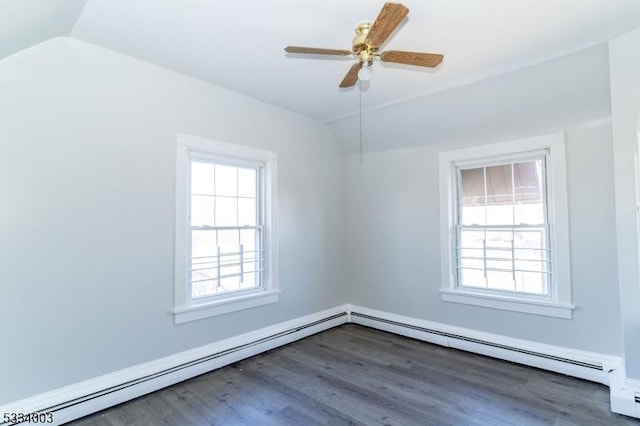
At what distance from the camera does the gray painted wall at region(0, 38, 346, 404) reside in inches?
83.6

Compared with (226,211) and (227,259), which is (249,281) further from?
(226,211)

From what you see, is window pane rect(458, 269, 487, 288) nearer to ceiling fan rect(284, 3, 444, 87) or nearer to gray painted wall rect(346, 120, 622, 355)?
gray painted wall rect(346, 120, 622, 355)

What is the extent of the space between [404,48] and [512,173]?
1.80 metres

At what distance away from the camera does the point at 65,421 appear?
223 centimetres

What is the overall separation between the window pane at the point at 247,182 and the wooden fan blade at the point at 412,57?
195 cm


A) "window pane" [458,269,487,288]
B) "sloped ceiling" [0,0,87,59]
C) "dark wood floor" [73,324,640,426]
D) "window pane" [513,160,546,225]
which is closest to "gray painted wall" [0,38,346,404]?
"sloped ceiling" [0,0,87,59]

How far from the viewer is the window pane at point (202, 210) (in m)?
3.07

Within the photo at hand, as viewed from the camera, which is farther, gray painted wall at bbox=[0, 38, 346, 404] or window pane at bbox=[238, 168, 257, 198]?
window pane at bbox=[238, 168, 257, 198]

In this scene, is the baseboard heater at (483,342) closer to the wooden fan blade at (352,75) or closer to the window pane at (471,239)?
the window pane at (471,239)

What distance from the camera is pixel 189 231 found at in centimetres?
299

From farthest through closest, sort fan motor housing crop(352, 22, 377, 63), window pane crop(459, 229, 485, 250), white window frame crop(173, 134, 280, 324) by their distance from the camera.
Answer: window pane crop(459, 229, 485, 250) < white window frame crop(173, 134, 280, 324) < fan motor housing crop(352, 22, 377, 63)

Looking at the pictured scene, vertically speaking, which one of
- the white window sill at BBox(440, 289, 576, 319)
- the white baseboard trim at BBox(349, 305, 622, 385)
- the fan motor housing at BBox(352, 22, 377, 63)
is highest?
the fan motor housing at BBox(352, 22, 377, 63)

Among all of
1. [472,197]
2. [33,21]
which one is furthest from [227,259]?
[472,197]

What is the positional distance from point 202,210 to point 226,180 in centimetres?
40
